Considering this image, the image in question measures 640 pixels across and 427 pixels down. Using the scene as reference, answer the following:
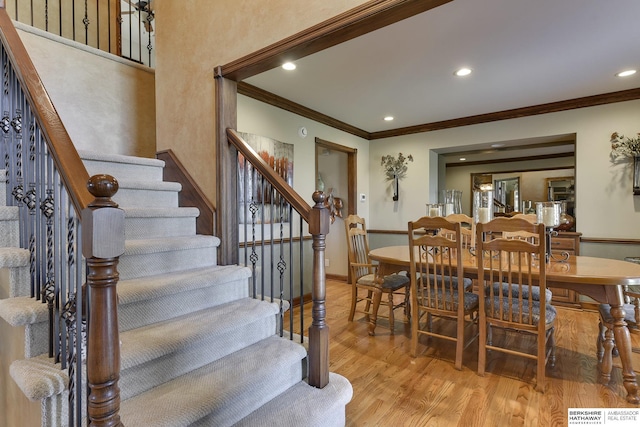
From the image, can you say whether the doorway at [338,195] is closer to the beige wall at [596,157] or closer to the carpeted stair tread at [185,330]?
the beige wall at [596,157]

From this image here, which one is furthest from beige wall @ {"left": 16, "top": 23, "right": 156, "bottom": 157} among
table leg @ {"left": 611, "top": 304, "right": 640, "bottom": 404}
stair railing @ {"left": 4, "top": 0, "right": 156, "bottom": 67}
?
table leg @ {"left": 611, "top": 304, "right": 640, "bottom": 404}

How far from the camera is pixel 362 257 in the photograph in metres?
3.71

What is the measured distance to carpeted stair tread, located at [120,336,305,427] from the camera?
119 cm

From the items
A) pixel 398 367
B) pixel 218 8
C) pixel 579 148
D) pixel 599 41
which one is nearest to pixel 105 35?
pixel 218 8

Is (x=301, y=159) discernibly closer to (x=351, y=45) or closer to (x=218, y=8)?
(x=351, y=45)

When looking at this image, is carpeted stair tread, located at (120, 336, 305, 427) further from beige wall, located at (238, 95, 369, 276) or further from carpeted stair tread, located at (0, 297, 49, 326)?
beige wall, located at (238, 95, 369, 276)

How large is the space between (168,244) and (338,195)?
3778 millimetres

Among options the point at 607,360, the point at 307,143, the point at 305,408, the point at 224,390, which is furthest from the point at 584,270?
the point at 307,143

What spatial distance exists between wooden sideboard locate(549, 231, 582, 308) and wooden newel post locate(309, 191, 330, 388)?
141 inches

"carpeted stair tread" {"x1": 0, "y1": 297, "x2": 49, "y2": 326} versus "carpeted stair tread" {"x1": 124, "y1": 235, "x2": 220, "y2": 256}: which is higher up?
"carpeted stair tread" {"x1": 124, "y1": 235, "x2": 220, "y2": 256}

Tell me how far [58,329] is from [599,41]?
3.89m

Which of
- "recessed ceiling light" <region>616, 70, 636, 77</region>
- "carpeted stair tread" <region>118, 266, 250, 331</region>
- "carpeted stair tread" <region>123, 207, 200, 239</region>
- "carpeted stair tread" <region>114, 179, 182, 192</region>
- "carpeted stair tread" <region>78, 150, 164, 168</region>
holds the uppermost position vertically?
"recessed ceiling light" <region>616, 70, 636, 77</region>

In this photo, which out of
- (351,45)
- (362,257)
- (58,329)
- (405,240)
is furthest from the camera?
(405,240)

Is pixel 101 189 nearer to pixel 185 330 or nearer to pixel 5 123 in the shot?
pixel 185 330
